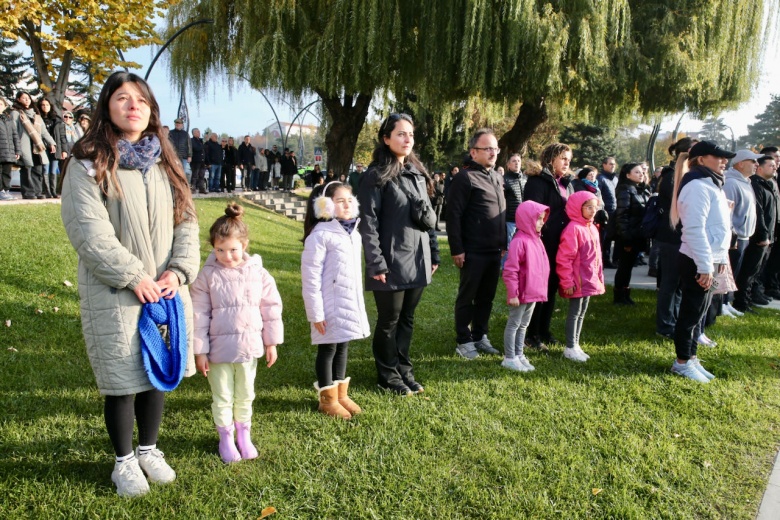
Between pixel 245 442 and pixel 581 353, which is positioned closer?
pixel 245 442

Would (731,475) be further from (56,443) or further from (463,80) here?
(463,80)

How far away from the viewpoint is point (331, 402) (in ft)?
11.7

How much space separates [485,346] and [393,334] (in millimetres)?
1498

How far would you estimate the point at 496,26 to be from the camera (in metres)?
11.0

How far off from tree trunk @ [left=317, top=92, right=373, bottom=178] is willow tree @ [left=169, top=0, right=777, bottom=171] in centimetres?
111

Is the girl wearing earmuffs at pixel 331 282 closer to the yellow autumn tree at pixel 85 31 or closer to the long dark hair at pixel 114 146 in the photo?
the long dark hair at pixel 114 146

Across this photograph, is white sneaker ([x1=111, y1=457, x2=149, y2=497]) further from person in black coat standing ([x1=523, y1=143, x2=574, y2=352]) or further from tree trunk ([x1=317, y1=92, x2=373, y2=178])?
tree trunk ([x1=317, y1=92, x2=373, y2=178])

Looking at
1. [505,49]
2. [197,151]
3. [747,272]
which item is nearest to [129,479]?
[747,272]

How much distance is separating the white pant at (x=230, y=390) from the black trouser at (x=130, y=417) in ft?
1.04

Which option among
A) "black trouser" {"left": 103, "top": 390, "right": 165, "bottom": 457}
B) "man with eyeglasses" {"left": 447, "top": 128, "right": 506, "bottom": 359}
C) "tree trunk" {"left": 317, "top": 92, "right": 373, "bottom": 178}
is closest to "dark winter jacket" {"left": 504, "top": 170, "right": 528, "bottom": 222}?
"man with eyeglasses" {"left": 447, "top": 128, "right": 506, "bottom": 359}

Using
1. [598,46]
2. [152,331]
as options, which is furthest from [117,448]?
[598,46]

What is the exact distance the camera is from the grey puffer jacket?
2.39 meters

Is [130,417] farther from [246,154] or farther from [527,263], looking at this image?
[246,154]

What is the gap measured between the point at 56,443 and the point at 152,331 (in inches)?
45.1
